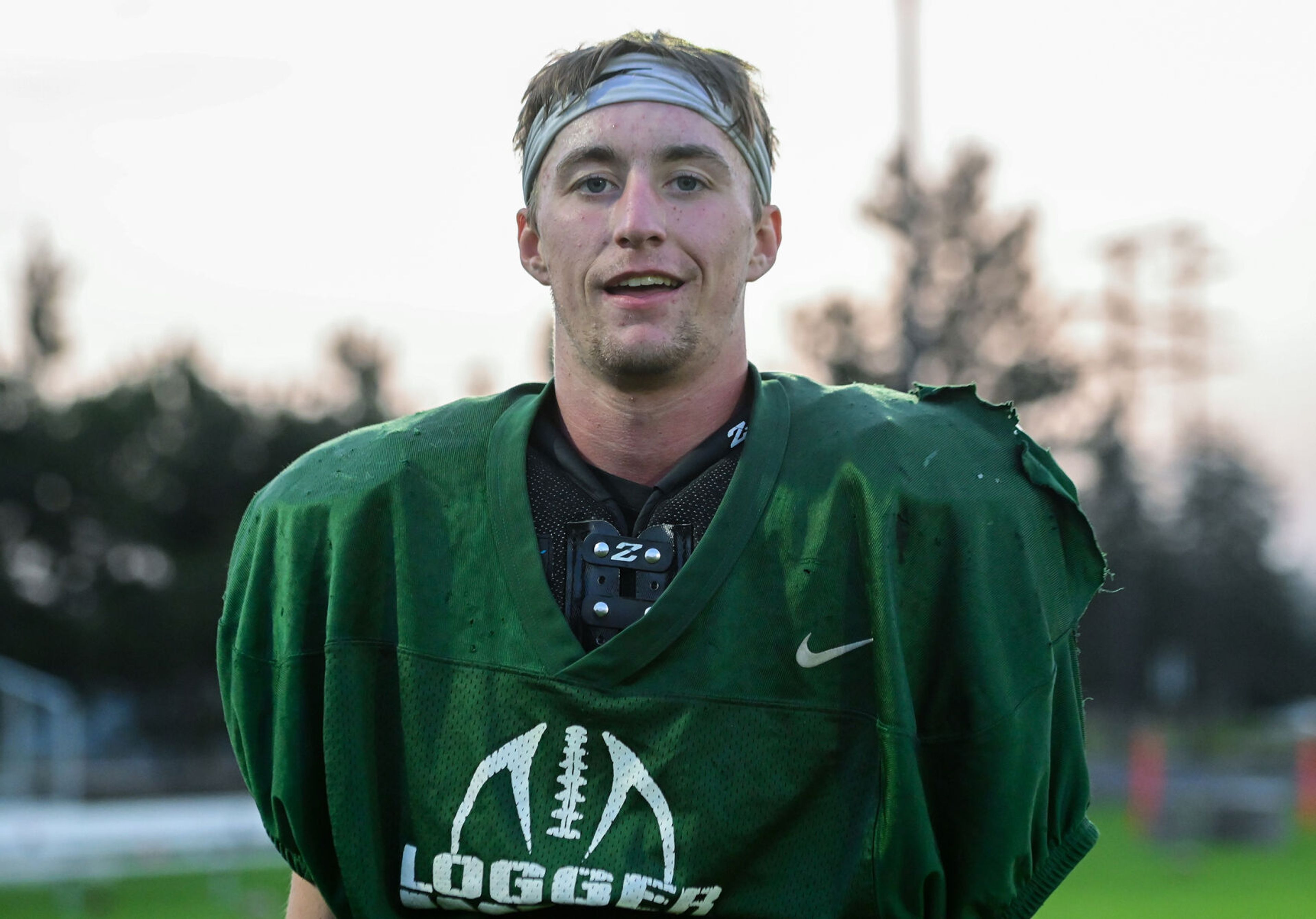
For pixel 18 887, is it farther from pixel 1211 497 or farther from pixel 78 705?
pixel 1211 497

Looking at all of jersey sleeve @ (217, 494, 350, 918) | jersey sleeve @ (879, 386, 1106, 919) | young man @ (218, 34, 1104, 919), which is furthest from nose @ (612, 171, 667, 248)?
jersey sleeve @ (217, 494, 350, 918)

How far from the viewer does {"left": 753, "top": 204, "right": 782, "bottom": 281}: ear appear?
2.78 meters

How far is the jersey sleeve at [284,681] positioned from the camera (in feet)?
8.43

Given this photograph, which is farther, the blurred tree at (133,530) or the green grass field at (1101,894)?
the blurred tree at (133,530)

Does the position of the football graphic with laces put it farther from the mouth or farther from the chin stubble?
the mouth

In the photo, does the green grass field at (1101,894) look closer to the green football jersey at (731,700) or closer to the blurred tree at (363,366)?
the green football jersey at (731,700)

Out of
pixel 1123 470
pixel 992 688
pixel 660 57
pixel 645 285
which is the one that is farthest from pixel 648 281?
pixel 1123 470

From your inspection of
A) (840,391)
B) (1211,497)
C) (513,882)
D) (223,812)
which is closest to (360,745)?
(513,882)

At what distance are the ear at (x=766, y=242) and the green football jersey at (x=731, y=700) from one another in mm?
300

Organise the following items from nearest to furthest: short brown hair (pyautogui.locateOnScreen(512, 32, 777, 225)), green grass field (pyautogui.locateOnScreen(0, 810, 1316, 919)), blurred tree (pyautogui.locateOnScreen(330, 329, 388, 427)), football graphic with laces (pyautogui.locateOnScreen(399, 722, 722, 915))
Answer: football graphic with laces (pyautogui.locateOnScreen(399, 722, 722, 915)) → short brown hair (pyautogui.locateOnScreen(512, 32, 777, 225)) → green grass field (pyautogui.locateOnScreen(0, 810, 1316, 919)) → blurred tree (pyautogui.locateOnScreen(330, 329, 388, 427))

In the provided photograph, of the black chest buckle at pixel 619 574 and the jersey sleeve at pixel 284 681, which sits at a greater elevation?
the black chest buckle at pixel 619 574

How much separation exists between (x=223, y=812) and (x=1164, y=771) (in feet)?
52.4

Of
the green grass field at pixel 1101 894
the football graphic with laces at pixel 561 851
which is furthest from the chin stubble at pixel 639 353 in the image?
the green grass field at pixel 1101 894

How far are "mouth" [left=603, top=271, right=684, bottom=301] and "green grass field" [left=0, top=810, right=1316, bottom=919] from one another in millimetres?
9682
